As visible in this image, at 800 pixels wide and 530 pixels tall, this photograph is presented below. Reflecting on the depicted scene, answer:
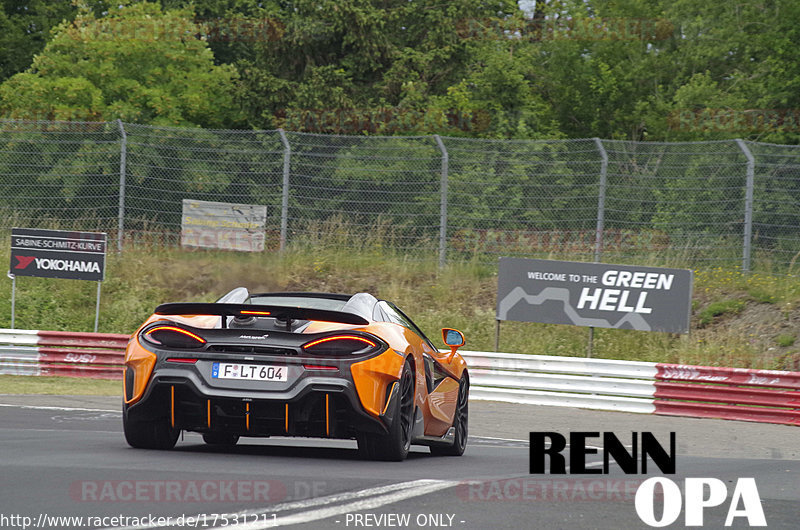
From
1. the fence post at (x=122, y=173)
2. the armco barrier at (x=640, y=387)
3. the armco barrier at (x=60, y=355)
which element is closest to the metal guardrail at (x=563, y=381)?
the armco barrier at (x=640, y=387)

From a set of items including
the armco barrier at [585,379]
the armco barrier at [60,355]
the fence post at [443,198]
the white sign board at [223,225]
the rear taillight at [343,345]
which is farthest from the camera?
the white sign board at [223,225]

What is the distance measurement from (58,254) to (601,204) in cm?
1079

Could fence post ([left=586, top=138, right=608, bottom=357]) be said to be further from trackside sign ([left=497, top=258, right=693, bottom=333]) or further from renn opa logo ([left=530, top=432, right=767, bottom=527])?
renn opa logo ([left=530, top=432, right=767, bottom=527])

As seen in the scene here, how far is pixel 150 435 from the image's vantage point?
26.5 ft

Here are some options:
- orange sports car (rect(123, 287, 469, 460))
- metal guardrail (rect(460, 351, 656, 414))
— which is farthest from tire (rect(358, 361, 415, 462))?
metal guardrail (rect(460, 351, 656, 414))

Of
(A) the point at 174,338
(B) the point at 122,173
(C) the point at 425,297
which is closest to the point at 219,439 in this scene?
(A) the point at 174,338

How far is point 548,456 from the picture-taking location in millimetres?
9102

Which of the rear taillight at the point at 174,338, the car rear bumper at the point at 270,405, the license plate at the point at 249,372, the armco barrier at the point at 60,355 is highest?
the rear taillight at the point at 174,338

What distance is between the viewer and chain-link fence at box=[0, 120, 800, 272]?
21.7 m

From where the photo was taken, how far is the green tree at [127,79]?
3309cm

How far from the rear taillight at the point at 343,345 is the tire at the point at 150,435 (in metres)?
1.28

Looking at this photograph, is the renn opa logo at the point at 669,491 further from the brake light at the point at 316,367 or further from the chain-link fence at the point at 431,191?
the chain-link fence at the point at 431,191

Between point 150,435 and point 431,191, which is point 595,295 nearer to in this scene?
point 431,191

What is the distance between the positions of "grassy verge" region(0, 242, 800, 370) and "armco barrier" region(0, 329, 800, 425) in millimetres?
2254
